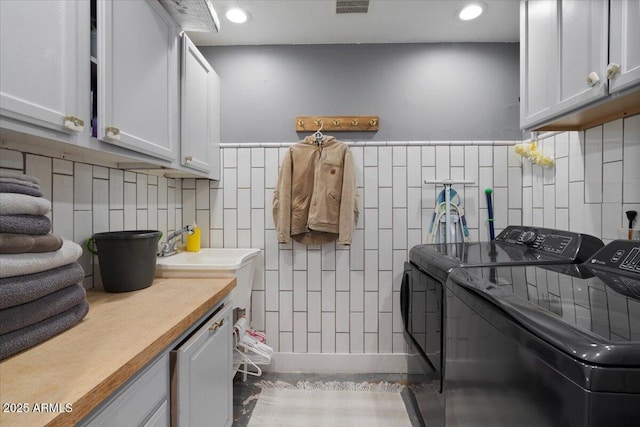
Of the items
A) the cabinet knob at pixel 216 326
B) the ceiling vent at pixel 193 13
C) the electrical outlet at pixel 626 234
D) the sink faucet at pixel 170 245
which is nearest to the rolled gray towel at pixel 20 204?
the cabinet knob at pixel 216 326

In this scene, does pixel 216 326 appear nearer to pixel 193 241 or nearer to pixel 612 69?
pixel 193 241

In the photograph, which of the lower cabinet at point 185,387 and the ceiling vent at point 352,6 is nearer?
the lower cabinet at point 185,387

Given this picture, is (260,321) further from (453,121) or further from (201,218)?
(453,121)

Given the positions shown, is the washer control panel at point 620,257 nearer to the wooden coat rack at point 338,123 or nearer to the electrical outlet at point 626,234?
the electrical outlet at point 626,234

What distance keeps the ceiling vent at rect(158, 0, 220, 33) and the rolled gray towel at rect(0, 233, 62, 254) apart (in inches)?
45.8

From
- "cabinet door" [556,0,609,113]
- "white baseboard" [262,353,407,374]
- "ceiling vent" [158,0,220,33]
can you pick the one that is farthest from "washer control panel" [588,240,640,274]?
"ceiling vent" [158,0,220,33]

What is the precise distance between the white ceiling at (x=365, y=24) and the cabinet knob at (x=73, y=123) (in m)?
1.35

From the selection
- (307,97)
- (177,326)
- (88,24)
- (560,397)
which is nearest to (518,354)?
(560,397)

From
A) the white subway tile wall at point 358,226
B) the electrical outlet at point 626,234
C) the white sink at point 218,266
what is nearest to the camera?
the electrical outlet at point 626,234

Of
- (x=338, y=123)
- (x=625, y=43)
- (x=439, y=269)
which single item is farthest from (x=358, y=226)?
(x=625, y=43)

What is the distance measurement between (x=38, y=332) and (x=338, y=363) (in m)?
1.83

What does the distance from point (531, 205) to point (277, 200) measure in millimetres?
1763

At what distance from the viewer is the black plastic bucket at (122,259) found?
1.15 meters

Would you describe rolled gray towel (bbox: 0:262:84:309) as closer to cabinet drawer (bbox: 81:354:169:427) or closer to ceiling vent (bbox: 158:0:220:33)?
cabinet drawer (bbox: 81:354:169:427)
